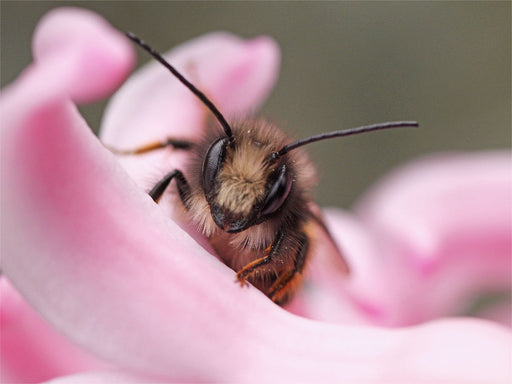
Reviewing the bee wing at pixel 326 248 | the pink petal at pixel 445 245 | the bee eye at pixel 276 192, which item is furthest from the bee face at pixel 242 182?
the pink petal at pixel 445 245

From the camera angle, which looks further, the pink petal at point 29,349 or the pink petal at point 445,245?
the pink petal at point 445,245

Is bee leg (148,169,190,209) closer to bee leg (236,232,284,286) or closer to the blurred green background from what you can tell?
bee leg (236,232,284,286)

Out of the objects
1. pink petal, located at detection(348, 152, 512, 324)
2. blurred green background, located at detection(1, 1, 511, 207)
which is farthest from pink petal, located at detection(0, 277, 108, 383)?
blurred green background, located at detection(1, 1, 511, 207)

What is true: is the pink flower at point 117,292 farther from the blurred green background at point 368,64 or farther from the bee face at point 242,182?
the blurred green background at point 368,64

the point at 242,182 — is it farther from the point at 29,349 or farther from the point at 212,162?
the point at 29,349

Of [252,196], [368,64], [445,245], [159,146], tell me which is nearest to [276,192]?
[252,196]

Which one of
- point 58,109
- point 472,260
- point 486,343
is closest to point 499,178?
point 472,260
